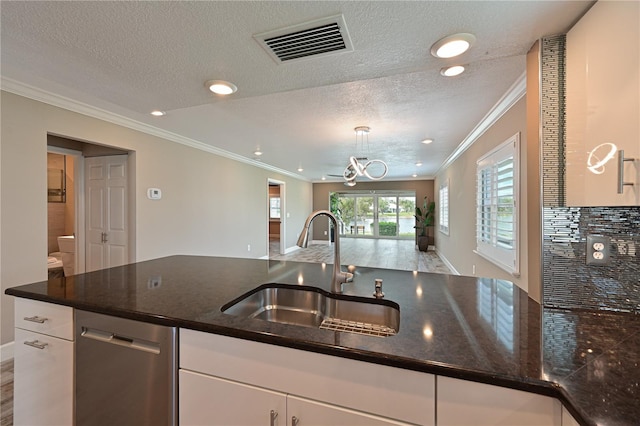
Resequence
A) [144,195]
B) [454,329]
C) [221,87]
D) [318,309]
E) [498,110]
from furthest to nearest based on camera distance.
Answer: [144,195] → [498,110] → [221,87] → [318,309] → [454,329]

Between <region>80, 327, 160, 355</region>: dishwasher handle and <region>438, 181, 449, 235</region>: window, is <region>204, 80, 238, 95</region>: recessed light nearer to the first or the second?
<region>80, 327, 160, 355</region>: dishwasher handle

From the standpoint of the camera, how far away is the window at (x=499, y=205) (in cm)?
257

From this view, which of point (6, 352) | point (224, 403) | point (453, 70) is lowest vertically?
point (6, 352)

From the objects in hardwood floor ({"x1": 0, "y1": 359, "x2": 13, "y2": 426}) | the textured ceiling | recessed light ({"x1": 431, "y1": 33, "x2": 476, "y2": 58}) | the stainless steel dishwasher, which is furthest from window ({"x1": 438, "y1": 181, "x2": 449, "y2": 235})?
hardwood floor ({"x1": 0, "y1": 359, "x2": 13, "y2": 426})

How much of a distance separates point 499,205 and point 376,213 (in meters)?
7.36

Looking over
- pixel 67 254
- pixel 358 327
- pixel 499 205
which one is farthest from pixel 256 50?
pixel 67 254

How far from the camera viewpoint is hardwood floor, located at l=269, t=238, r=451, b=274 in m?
6.13

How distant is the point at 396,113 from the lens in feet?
9.78

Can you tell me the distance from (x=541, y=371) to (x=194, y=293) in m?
1.38

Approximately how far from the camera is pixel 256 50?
136 centimetres

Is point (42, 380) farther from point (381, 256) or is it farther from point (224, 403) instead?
point (381, 256)

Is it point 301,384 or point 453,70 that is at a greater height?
point 453,70

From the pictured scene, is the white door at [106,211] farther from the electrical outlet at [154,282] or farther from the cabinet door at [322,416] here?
the cabinet door at [322,416]

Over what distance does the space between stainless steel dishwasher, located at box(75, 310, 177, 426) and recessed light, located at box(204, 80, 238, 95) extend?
1.43m
